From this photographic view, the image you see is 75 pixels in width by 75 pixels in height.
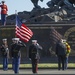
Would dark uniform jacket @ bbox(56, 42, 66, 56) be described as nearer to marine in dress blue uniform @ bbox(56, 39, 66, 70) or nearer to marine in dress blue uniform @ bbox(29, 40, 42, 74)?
marine in dress blue uniform @ bbox(56, 39, 66, 70)

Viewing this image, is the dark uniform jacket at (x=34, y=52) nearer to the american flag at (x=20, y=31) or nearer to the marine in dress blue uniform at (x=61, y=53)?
the marine in dress blue uniform at (x=61, y=53)

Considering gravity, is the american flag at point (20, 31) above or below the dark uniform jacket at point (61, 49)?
above

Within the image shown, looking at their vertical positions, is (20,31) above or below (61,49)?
above

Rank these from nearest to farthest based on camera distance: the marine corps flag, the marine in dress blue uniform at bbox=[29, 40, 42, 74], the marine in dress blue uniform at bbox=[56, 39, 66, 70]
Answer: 1. the marine in dress blue uniform at bbox=[29, 40, 42, 74]
2. the marine in dress blue uniform at bbox=[56, 39, 66, 70]
3. the marine corps flag

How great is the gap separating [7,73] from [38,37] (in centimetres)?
833

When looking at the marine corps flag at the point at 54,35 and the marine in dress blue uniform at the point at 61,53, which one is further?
the marine corps flag at the point at 54,35

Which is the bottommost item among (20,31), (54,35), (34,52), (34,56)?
(34,56)

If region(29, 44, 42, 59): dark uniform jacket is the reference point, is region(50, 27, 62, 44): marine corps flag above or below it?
above

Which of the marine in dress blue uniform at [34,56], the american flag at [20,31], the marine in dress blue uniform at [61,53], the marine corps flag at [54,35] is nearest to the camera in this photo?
the marine in dress blue uniform at [34,56]

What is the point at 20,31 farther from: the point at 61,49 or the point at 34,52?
the point at 34,52

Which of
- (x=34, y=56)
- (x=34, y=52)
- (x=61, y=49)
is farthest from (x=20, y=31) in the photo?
(x=34, y=56)

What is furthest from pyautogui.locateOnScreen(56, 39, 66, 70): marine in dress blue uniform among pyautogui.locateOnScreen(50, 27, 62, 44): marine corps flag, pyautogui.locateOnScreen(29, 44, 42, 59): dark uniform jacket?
pyautogui.locateOnScreen(50, 27, 62, 44): marine corps flag

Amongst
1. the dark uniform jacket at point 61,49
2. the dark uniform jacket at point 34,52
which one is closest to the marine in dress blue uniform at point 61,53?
the dark uniform jacket at point 61,49

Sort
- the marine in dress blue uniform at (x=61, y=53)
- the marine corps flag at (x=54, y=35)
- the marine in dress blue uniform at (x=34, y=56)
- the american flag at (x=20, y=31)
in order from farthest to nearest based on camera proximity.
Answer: the marine corps flag at (x=54, y=35), the american flag at (x=20, y=31), the marine in dress blue uniform at (x=61, y=53), the marine in dress blue uniform at (x=34, y=56)
